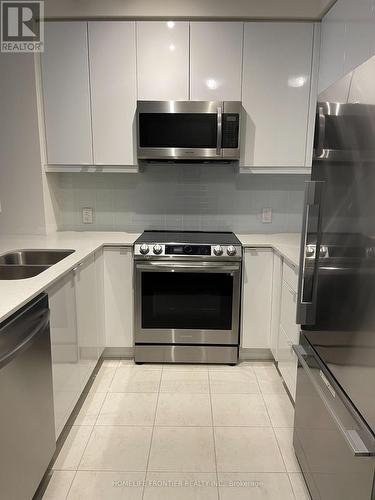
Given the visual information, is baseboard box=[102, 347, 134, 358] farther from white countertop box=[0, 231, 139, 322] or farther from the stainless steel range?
white countertop box=[0, 231, 139, 322]

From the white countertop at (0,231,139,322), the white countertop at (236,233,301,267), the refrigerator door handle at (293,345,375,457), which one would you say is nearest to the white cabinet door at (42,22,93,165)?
the white countertop at (0,231,139,322)

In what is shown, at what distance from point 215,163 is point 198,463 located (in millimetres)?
2057

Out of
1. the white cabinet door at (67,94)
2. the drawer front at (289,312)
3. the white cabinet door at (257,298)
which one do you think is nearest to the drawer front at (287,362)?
the drawer front at (289,312)

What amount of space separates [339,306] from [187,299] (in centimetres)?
146

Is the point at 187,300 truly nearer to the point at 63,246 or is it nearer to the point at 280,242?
the point at 280,242

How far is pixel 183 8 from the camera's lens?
2432 mm

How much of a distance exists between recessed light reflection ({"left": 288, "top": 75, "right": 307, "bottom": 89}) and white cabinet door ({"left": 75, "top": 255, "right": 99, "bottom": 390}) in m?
1.84

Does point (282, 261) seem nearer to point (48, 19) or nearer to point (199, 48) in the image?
point (199, 48)

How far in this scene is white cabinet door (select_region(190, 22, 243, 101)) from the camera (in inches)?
98.7

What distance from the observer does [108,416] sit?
211cm

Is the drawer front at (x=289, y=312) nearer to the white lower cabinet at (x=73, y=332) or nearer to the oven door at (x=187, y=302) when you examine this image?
the oven door at (x=187, y=302)

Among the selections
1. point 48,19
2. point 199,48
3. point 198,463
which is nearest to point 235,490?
point 198,463

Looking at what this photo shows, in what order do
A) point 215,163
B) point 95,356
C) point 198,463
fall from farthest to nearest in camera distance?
1. point 215,163
2. point 95,356
3. point 198,463

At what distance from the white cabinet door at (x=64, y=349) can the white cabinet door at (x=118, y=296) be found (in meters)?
0.64
